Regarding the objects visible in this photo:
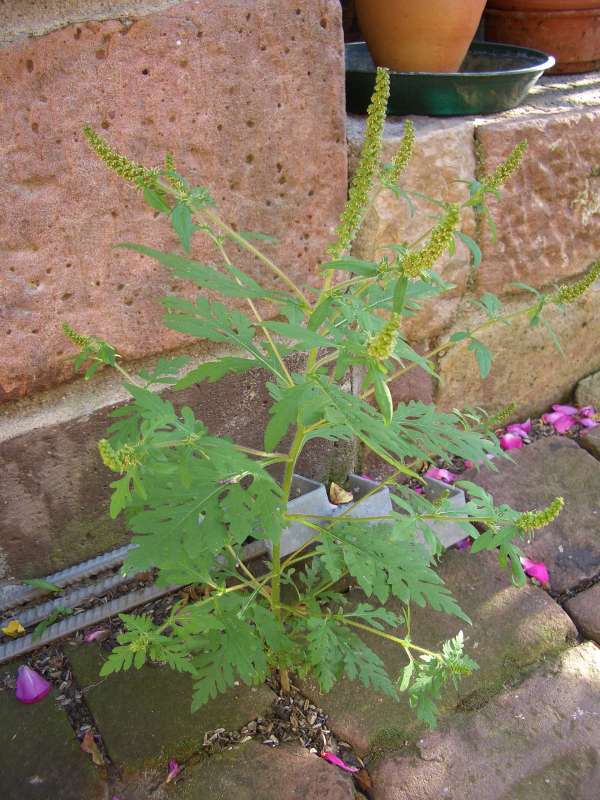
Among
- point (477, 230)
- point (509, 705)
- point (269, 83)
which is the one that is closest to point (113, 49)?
point (269, 83)

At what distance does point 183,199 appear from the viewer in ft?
3.39

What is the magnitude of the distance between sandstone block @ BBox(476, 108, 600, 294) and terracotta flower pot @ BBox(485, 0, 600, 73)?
14.4 inches

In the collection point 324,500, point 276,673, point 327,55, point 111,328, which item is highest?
point 327,55

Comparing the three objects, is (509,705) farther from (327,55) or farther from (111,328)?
(327,55)

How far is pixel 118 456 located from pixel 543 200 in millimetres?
1442

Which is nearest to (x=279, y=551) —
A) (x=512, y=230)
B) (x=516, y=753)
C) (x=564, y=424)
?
(x=516, y=753)

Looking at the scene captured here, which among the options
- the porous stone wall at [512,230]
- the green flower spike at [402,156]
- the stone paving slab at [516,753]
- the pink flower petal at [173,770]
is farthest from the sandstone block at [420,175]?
the pink flower petal at [173,770]

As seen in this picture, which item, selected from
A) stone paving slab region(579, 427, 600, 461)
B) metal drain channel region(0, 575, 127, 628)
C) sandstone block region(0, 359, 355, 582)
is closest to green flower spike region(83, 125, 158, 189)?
sandstone block region(0, 359, 355, 582)

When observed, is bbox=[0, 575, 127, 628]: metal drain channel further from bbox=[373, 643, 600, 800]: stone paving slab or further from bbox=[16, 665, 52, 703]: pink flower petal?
bbox=[373, 643, 600, 800]: stone paving slab

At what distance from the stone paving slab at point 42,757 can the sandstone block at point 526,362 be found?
4.07 ft

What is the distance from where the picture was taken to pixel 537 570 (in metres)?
1.75

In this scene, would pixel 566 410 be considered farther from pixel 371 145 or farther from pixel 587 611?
pixel 371 145

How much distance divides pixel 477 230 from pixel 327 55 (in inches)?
23.4

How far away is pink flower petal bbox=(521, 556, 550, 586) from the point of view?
5.72 feet
